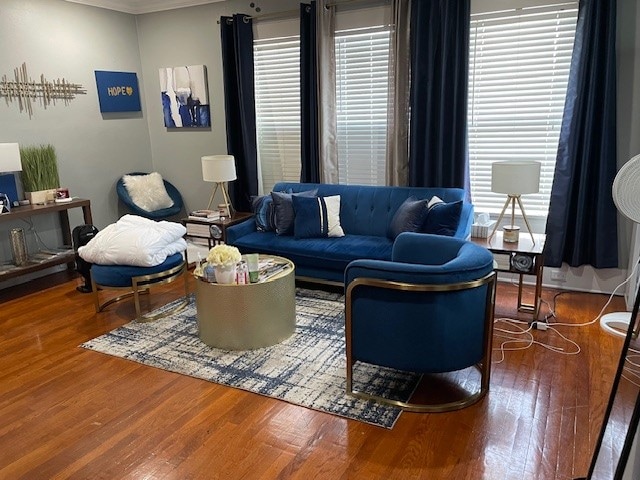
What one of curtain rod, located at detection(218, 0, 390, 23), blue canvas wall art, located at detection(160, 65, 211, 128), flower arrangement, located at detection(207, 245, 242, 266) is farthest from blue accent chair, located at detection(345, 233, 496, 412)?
blue canvas wall art, located at detection(160, 65, 211, 128)

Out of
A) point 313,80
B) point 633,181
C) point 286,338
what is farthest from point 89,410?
point 313,80

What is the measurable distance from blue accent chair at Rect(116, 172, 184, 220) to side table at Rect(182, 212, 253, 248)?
0.84 metres

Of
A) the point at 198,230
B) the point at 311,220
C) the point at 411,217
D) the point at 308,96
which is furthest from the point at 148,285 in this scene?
the point at 308,96

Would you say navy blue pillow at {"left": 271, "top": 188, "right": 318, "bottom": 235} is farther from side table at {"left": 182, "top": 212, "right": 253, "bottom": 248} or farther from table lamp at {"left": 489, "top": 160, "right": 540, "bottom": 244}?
table lamp at {"left": 489, "top": 160, "right": 540, "bottom": 244}

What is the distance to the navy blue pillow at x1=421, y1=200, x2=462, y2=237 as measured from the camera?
12.4ft

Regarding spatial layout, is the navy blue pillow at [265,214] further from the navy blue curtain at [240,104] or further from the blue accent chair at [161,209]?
the blue accent chair at [161,209]

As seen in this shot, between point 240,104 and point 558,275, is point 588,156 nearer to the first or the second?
point 558,275

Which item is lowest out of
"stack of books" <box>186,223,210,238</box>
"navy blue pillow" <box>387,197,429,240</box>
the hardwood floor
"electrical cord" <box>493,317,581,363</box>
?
the hardwood floor

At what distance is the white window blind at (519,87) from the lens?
397cm

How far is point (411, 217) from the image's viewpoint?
392 cm

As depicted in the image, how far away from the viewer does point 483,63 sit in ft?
13.9

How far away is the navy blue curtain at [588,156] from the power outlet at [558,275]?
0.13 metres

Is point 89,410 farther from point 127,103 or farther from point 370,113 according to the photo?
point 127,103

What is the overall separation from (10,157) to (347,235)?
3.01m
